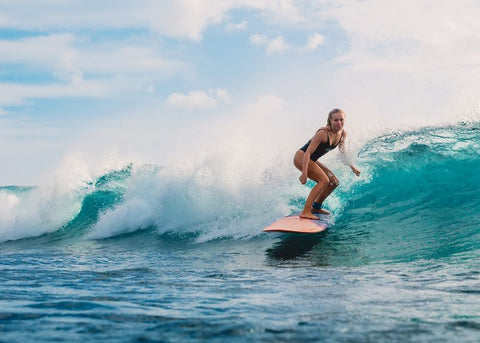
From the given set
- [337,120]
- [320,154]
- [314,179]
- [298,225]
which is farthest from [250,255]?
[337,120]

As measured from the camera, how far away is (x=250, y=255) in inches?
311

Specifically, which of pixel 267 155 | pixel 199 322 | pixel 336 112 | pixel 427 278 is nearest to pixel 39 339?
pixel 199 322

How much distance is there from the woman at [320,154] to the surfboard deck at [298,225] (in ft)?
0.43

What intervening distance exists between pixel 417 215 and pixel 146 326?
7644 mm

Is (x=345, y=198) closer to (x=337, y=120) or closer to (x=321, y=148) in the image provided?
(x=321, y=148)

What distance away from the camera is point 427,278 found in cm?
540

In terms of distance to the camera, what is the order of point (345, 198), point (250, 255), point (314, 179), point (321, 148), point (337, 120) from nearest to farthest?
1. point (250, 255)
2. point (337, 120)
3. point (321, 148)
4. point (314, 179)
5. point (345, 198)

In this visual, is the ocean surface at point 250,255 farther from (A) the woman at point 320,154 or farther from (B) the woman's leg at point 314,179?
(A) the woman at point 320,154

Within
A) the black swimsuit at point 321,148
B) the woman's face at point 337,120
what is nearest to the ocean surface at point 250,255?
the black swimsuit at point 321,148

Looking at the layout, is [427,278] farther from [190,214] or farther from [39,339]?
[190,214]

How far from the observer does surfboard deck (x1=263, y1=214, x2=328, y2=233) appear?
8452 mm

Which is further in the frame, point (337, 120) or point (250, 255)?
point (337, 120)

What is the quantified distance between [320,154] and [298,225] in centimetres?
132

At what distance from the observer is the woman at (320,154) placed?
8120 millimetres
